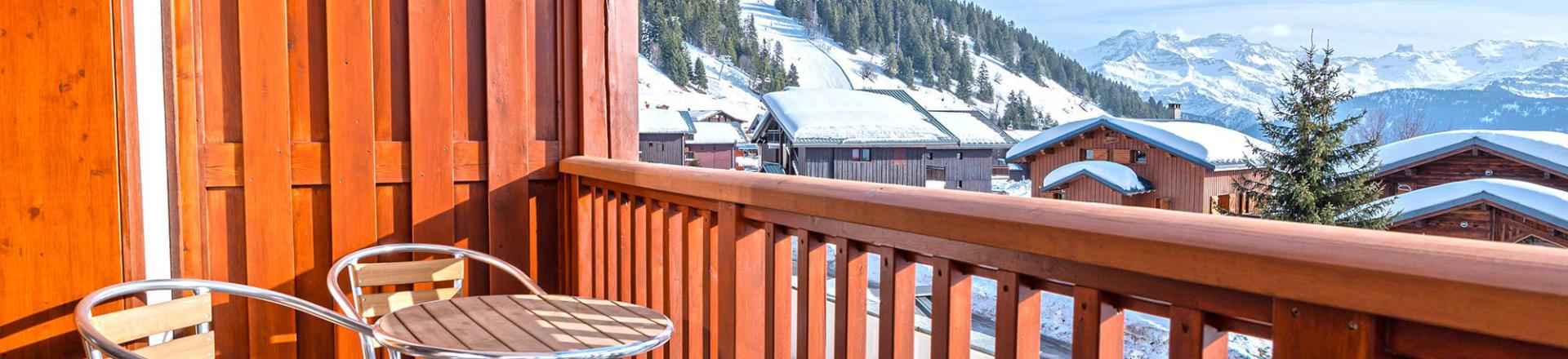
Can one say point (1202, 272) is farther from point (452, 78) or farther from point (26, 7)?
point (452, 78)

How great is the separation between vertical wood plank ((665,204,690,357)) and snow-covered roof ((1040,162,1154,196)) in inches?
394

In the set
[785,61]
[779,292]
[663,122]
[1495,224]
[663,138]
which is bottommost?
[1495,224]

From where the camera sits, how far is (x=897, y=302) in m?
1.30

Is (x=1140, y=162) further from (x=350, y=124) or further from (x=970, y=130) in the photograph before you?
(x=350, y=124)

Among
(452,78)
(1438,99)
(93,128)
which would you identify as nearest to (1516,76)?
(1438,99)

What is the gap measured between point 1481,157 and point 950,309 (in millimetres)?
8802

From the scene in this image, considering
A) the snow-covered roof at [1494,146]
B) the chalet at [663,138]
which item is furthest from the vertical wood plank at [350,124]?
the chalet at [663,138]

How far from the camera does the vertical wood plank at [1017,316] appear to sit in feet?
3.45

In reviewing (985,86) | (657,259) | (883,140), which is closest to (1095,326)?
(657,259)

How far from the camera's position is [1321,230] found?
0.74 m

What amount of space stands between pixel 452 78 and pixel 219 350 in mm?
872

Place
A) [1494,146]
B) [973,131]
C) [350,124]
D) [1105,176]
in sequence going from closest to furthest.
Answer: [350,124]
[1494,146]
[1105,176]
[973,131]

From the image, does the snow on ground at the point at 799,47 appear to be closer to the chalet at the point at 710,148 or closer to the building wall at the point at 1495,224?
the chalet at the point at 710,148

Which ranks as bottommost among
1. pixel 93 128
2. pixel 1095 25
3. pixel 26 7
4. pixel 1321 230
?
pixel 1321 230
